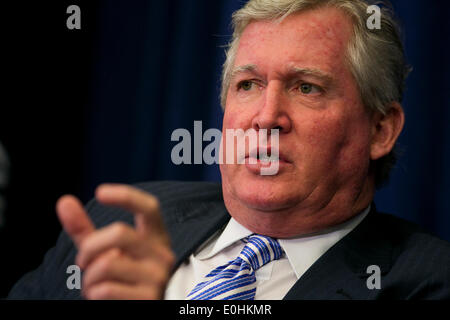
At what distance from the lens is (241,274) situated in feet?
4.09

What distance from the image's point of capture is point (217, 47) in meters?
2.08

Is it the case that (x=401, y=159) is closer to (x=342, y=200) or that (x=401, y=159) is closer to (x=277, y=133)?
(x=342, y=200)

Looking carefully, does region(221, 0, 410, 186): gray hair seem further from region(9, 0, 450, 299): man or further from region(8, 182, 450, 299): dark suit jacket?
region(8, 182, 450, 299): dark suit jacket

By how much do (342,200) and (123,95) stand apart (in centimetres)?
112

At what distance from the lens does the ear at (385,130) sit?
1438mm

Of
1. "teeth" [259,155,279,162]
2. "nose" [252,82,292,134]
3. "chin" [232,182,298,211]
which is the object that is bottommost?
"chin" [232,182,298,211]

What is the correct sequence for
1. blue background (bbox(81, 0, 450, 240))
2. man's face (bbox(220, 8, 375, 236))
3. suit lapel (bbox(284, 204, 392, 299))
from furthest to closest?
blue background (bbox(81, 0, 450, 240))
man's face (bbox(220, 8, 375, 236))
suit lapel (bbox(284, 204, 392, 299))

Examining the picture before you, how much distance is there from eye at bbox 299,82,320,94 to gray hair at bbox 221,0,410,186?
0.37 ft

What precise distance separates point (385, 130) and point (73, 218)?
39.2 inches

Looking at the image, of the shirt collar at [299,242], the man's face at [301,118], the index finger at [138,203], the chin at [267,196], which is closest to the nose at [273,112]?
the man's face at [301,118]

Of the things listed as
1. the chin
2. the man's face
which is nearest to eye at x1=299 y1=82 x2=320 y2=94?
the man's face

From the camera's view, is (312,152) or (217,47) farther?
(217,47)

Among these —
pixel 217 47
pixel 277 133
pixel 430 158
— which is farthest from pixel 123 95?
pixel 430 158

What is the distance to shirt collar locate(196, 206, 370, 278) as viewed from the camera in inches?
51.4
